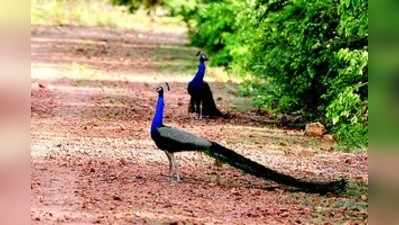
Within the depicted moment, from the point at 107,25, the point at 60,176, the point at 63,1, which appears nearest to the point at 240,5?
the point at 60,176

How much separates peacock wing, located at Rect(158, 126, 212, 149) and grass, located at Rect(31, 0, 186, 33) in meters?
31.6

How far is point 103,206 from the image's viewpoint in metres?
8.71

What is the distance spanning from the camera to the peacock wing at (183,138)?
9.76m

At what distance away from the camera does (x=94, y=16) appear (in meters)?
47.9

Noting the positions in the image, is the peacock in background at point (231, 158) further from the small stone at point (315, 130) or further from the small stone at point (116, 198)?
the small stone at point (315, 130)

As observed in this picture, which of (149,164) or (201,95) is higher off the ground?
(201,95)

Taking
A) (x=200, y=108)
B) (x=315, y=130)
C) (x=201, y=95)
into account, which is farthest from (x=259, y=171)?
(x=200, y=108)

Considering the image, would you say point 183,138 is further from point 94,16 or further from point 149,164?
point 94,16

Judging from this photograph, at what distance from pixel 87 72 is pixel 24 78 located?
20243 millimetres

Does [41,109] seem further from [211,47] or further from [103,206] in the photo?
[211,47]

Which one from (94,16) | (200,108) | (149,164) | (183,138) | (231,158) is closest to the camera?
(231,158)

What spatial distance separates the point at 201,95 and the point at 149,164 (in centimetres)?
435

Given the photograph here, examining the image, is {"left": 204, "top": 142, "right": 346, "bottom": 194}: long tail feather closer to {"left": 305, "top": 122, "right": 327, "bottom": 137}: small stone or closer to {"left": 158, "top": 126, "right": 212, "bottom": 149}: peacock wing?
{"left": 158, "top": 126, "right": 212, "bottom": 149}: peacock wing

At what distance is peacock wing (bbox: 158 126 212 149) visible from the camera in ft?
32.0
